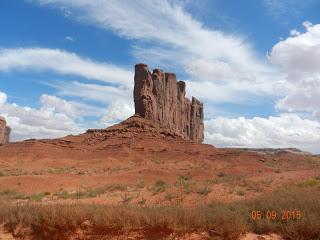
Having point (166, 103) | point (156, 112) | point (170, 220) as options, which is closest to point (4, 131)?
point (156, 112)

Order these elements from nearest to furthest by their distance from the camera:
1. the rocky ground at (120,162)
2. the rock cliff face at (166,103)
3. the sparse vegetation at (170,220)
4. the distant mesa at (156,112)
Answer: the sparse vegetation at (170,220) → the rocky ground at (120,162) → the distant mesa at (156,112) → the rock cliff face at (166,103)

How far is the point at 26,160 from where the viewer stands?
5475 cm

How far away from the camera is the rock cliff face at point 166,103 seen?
81312 millimetres

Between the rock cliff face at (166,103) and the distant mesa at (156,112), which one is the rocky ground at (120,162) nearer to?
the distant mesa at (156,112)

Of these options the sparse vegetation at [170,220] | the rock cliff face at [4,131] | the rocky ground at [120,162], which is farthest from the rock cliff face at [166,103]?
the sparse vegetation at [170,220]

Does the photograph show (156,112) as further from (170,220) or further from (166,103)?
(170,220)

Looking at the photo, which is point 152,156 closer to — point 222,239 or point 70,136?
point 70,136

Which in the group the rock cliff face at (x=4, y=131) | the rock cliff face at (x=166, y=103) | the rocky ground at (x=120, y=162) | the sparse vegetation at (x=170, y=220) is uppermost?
the rock cliff face at (x=166, y=103)

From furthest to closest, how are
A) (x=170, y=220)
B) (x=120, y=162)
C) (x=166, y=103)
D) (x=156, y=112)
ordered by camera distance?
(x=166, y=103) → (x=156, y=112) → (x=120, y=162) → (x=170, y=220)

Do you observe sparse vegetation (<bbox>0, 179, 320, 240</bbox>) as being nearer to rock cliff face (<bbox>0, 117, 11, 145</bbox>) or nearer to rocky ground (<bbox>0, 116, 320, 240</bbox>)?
rocky ground (<bbox>0, 116, 320, 240</bbox>)

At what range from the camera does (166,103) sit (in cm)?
8888

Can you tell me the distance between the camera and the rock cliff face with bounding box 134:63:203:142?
81312 millimetres

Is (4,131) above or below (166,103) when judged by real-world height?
below

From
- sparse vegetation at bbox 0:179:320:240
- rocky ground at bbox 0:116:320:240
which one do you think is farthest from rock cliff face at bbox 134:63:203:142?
sparse vegetation at bbox 0:179:320:240
